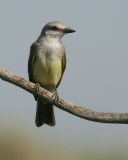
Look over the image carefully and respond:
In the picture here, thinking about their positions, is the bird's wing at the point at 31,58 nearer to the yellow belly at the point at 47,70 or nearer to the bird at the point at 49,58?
the bird at the point at 49,58

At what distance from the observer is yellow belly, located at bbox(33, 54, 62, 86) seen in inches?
392

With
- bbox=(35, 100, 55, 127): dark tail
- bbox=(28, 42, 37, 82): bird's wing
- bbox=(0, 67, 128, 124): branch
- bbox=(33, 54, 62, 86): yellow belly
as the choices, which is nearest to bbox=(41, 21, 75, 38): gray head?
bbox=(28, 42, 37, 82): bird's wing

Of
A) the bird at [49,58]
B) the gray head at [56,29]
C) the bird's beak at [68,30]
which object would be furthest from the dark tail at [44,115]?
the bird's beak at [68,30]

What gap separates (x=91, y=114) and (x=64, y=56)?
2.91 metres

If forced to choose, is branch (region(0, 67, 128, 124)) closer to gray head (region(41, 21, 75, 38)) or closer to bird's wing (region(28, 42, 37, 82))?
bird's wing (region(28, 42, 37, 82))

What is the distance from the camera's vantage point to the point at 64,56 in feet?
34.2

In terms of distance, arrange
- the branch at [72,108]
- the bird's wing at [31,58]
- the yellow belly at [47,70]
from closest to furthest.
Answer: the branch at [72,108]
the yellow belly at [47,70]
the bird's wing at [31,58]

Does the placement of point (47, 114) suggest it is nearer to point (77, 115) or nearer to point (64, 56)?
point (64, 56)

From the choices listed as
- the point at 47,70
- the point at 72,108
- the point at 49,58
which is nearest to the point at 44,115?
the point at 47,70

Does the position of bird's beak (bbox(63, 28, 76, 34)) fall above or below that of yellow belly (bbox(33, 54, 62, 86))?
above

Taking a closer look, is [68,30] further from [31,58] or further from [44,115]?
[44,115]

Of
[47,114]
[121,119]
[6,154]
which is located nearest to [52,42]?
[47,114]

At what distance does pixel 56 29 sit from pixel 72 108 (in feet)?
9.00

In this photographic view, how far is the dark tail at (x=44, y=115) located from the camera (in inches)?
418
